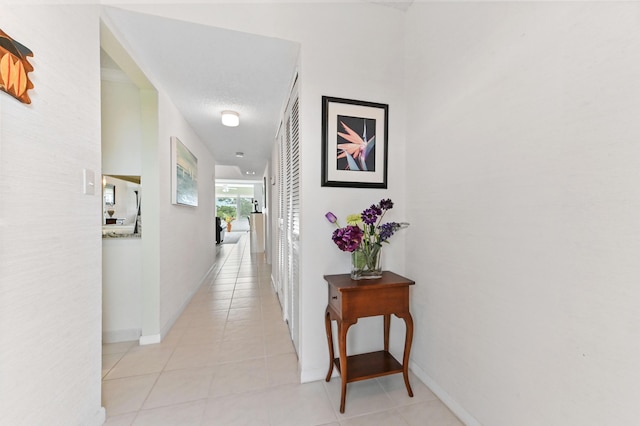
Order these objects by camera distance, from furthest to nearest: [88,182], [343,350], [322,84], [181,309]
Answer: [181,309] → [322,84] → [343,350] → [88,182]

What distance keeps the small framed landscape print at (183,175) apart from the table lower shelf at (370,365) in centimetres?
220

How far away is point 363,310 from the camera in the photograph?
55.5 inches

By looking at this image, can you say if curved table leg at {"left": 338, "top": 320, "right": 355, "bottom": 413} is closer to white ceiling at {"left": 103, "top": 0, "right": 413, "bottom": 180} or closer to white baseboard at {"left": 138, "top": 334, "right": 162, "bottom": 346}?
white baseboard at {"left": 138, "top": 334, "right": 162, "bottom": 346}

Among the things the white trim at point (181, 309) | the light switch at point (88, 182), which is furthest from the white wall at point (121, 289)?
the light switch at point (88, 182)

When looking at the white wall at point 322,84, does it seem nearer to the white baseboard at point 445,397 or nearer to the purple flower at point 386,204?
the purple flower at point 386,204

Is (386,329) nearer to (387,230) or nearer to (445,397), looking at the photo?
(445,397)

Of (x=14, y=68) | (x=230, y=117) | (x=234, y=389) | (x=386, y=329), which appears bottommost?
(x=234, y=389)

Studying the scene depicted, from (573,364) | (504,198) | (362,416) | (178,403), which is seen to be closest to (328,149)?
(504,198)

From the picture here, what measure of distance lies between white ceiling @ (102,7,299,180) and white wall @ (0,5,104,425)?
12.7 inches

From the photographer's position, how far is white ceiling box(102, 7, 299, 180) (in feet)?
4.98

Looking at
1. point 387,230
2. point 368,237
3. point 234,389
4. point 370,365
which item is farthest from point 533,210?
point 234,389

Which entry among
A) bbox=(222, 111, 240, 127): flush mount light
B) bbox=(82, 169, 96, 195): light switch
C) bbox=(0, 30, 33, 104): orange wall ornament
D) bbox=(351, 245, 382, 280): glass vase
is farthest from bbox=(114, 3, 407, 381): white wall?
bbox=(222, 111, 240, 127): flush mount light

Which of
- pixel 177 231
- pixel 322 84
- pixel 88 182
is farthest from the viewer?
pixel 177 231

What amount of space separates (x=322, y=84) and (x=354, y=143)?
450 mm
